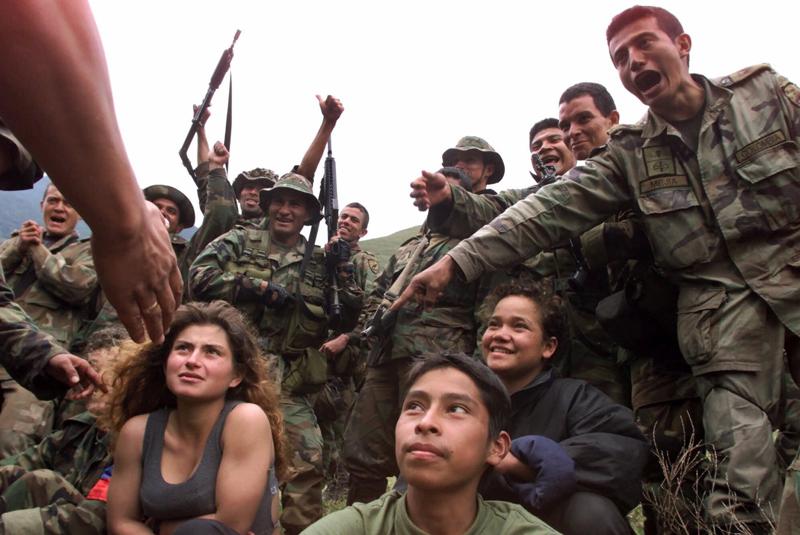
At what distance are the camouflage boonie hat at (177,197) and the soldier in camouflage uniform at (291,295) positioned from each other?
0.78 m

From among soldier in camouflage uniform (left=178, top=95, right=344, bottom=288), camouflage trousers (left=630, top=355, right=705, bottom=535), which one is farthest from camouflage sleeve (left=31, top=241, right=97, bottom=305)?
camouflage trousers (left=630, top=355, right=705, bottom=535)

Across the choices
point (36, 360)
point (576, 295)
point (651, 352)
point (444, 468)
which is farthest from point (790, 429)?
point (36, 360)

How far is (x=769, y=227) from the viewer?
9.80 feet

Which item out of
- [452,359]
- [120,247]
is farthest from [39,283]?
[120,247]

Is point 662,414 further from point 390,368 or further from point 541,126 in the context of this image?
point 541,126

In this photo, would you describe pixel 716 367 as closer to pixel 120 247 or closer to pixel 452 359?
pixel 452 359

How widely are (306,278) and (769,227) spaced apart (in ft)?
11.7

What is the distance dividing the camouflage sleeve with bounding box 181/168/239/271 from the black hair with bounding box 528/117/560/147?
270cm

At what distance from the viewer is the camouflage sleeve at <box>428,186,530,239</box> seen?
4.45 meters

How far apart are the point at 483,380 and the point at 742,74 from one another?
1985mm

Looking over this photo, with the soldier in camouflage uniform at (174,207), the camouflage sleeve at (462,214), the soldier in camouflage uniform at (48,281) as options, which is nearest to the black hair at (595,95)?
the camouflage sleeve at (462,214)

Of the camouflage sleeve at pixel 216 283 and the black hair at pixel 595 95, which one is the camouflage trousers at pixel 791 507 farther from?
the camouflage sleeve at pixel 216 283

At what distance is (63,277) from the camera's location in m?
5.20

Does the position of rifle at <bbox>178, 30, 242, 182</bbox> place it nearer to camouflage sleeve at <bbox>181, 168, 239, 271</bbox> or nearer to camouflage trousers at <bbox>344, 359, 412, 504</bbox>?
camouflage sleeve at <bbox>181, 168, 239, 271</bbox>
